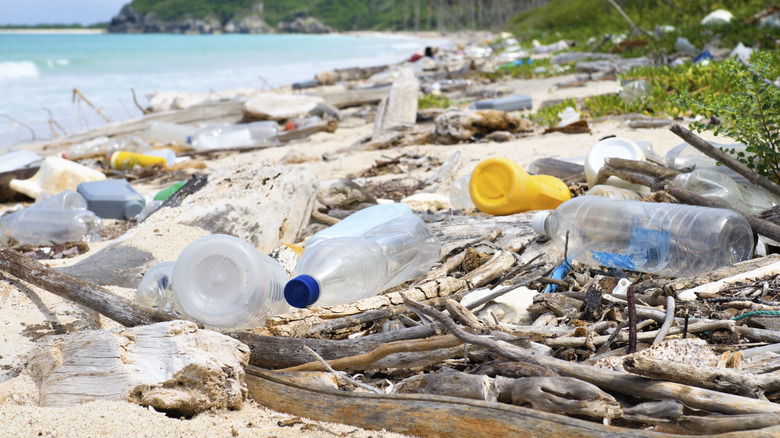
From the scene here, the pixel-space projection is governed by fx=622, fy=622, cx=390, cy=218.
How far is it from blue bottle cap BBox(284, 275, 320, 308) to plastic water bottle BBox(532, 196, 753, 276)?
1.17 meters

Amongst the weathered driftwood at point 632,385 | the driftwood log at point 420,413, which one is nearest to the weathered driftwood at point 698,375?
the weathered driftwood at point 632,385

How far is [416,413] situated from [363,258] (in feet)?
3.52

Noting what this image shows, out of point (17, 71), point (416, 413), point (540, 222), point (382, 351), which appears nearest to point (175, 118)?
point (540, 222)

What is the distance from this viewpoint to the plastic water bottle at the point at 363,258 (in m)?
2.37

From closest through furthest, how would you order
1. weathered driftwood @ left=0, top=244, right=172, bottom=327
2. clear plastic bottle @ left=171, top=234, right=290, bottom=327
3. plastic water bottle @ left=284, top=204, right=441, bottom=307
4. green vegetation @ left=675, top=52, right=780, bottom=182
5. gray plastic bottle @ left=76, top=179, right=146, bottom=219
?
weathered driftwood @ left=0, top=244, right=172, bottom=327, clear plastic bottle @ left=171, top=234, right=290, bottom=327, plastic water bottle @ left=284, top=204, right=441, bottom=307, green vegetation @ left=675, top=52, right=780, bottom=182, gray plastic bottle @ left=76, top=179, right=146, bottom=219

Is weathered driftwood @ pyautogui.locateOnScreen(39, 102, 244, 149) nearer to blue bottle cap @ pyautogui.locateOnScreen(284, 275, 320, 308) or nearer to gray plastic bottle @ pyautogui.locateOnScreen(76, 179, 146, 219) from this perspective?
gray plastic bottle @ pyautogui.locateOnScreen(76, 179, 146, 219)

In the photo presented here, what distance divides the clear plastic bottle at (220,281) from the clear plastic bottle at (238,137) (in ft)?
18.9

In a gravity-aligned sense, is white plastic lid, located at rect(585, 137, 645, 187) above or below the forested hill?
below

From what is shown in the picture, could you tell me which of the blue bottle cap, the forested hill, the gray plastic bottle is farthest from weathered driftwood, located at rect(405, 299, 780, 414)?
the forested hill

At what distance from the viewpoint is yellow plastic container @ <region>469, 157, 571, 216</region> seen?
330cm

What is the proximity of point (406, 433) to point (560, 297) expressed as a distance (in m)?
0.88

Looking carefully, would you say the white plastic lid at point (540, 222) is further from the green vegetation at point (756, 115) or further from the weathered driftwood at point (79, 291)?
the weathered driftwood at point (79, 291)

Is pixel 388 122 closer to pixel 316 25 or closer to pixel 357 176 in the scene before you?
pixel 357 176

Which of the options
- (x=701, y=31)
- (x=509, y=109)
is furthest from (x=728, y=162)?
(x=701, y=31)
